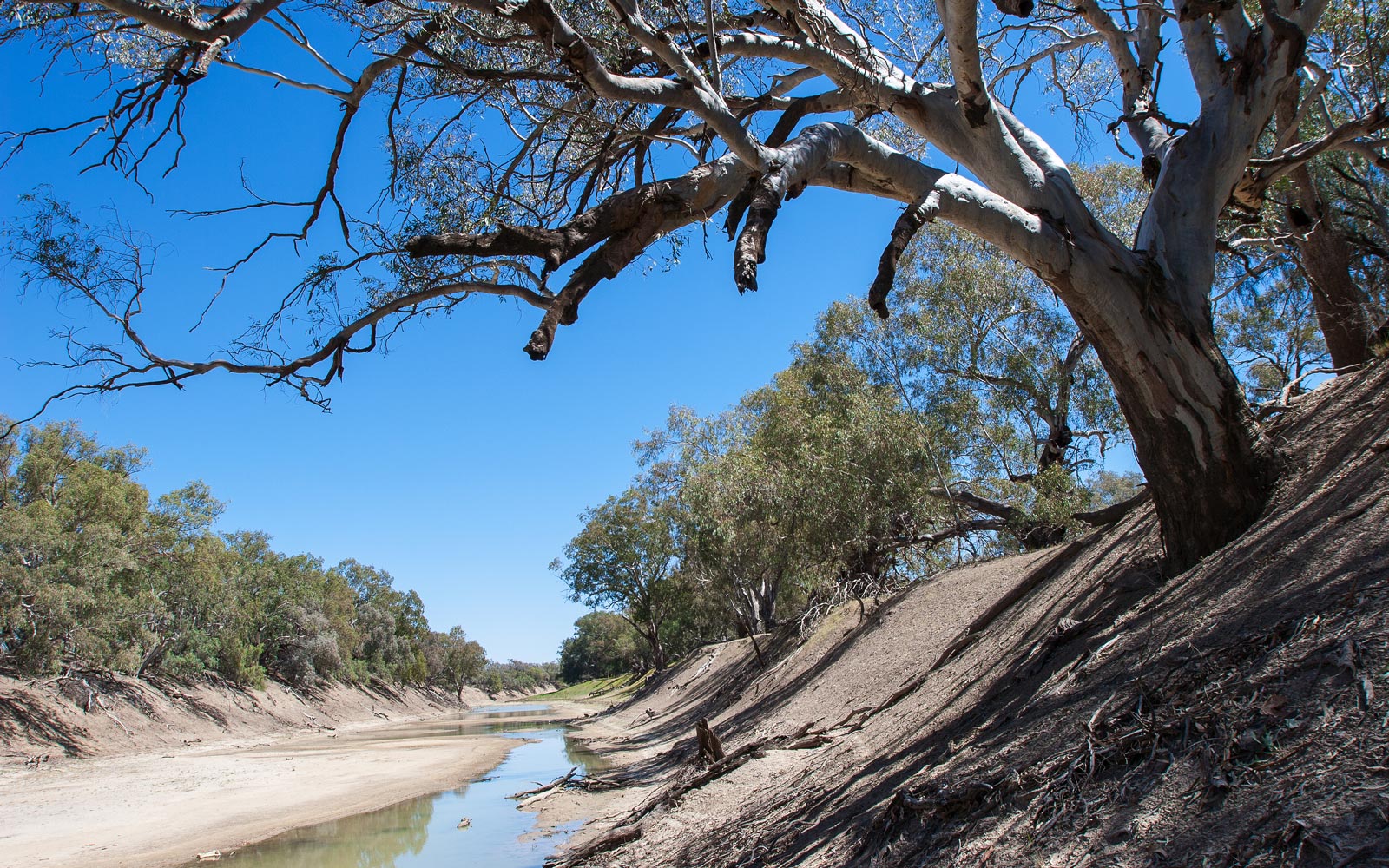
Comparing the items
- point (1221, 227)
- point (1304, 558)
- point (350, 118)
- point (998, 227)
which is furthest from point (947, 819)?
point (1221, 227)

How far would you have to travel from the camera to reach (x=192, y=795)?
1461 centimetres

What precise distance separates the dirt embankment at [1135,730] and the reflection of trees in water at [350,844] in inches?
113

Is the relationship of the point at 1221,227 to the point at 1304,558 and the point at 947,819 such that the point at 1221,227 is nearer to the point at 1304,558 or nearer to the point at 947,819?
the point at 1304,558

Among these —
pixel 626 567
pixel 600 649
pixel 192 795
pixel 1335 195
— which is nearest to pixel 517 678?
pixel 600 649

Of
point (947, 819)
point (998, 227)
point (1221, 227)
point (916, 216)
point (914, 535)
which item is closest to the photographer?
point (947, 819)

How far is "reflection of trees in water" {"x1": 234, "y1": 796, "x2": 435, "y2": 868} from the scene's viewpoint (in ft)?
30.8

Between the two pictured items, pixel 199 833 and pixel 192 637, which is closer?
pixel 199 833

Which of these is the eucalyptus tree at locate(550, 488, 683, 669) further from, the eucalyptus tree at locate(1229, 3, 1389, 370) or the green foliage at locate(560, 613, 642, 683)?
the eucalyptus tree at locate(1229, 3, 1389, 370)

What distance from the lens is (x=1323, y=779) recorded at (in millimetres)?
2395

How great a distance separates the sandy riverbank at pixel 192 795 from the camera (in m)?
10.3

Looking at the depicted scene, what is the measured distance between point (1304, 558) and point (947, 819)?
2.25m

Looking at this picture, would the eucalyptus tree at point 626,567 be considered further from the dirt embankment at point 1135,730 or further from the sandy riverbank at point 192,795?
the dirt embankment at point 1135,730

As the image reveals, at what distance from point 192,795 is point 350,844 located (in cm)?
630

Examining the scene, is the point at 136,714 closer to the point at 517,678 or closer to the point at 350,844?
the point at 350,844
